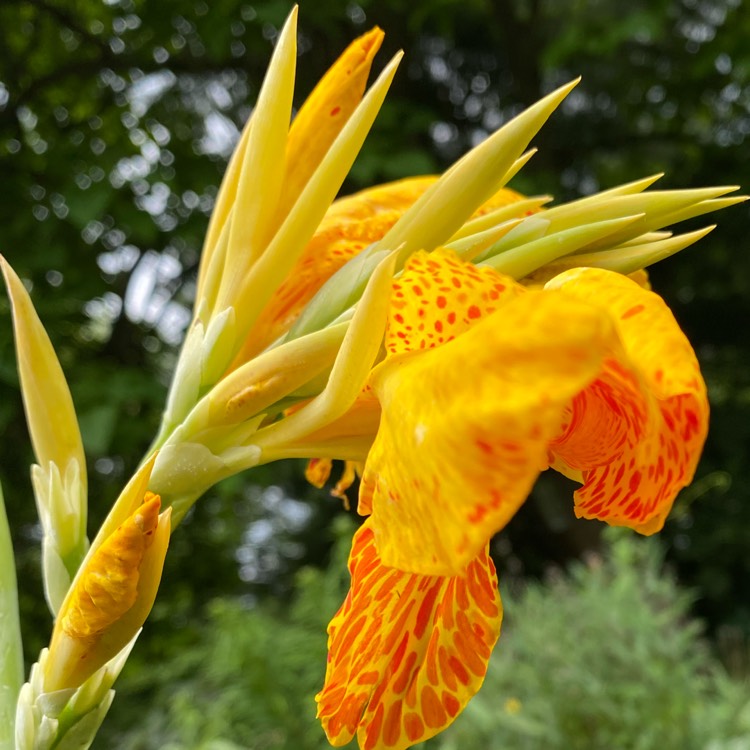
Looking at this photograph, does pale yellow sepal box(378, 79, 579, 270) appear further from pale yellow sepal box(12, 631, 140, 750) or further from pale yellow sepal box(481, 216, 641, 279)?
pale yellow sepal box(12, 631, 140, 750)

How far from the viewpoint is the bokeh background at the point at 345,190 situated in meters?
1.80

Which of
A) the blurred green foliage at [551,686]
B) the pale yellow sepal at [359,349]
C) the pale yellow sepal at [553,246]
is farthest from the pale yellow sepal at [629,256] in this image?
the blurred green foliage at [551,686]

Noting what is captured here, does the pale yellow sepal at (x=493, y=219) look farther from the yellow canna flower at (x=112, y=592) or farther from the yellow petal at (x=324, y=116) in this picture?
the yellow canna flower at (x=112, y=592)

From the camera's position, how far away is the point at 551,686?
70.7 inches

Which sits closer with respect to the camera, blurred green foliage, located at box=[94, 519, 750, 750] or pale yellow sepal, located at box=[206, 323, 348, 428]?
pale yellow sepal, located at box=[206, 323, 348, 428]

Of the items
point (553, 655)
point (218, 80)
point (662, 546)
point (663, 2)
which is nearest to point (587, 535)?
point (662, 546)

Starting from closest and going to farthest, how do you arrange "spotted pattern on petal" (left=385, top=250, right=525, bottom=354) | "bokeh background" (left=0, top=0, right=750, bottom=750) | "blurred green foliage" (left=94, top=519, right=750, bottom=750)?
"spotted pattern on petal" (left=385, top=250, right=525, bottom=354)
"blurred green foliage" (left=94, top=519, right=750, bottom=750)
"bokeh background" (left=0, top=0, right=750, bottom=750)

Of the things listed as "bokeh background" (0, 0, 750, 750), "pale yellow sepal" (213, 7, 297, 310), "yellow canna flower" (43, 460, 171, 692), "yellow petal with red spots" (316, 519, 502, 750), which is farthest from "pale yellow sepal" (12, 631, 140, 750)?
"bokeh background" (0, 0, 750, 750)

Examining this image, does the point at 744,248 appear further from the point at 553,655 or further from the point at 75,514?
the point at 75,514

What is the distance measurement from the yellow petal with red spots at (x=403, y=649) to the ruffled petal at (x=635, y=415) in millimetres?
71

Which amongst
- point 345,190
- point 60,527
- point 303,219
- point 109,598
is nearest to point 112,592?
point 109,598

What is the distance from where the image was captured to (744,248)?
3346 mm

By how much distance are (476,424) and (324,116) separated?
0.32m

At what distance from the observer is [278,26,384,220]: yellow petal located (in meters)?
0.51
